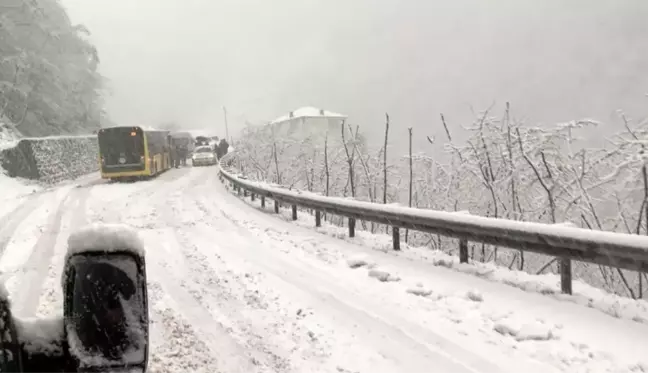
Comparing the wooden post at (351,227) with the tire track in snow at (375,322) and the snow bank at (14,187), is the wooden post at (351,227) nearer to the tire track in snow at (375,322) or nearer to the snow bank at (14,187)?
the tire track in snow at (375,322)

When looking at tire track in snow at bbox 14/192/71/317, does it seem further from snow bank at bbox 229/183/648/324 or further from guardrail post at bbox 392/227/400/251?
guardrail post at bbox 392/227/400/251

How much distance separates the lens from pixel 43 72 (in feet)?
119

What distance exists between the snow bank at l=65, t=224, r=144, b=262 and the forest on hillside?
35563 mm

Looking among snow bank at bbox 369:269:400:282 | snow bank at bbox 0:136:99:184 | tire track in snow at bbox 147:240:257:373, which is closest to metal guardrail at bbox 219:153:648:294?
snow bank at bbox 369:269:400:282

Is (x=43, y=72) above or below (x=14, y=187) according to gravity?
above

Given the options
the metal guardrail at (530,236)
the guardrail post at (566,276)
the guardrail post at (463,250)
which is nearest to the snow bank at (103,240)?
the metal guardrail at (530,236)

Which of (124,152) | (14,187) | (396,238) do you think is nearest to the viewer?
(396,238)

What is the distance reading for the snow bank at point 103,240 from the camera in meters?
1.31

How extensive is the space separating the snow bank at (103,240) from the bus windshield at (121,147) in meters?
30.2

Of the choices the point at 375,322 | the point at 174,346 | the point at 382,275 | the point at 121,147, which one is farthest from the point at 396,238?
the point at 121,147

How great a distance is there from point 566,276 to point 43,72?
39286mm

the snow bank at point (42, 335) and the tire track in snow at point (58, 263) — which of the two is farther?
the tire track in snow at point (58, 263)

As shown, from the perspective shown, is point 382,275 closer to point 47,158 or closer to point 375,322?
point 375,322

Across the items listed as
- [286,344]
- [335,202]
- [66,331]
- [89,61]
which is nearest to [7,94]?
[89,61]
